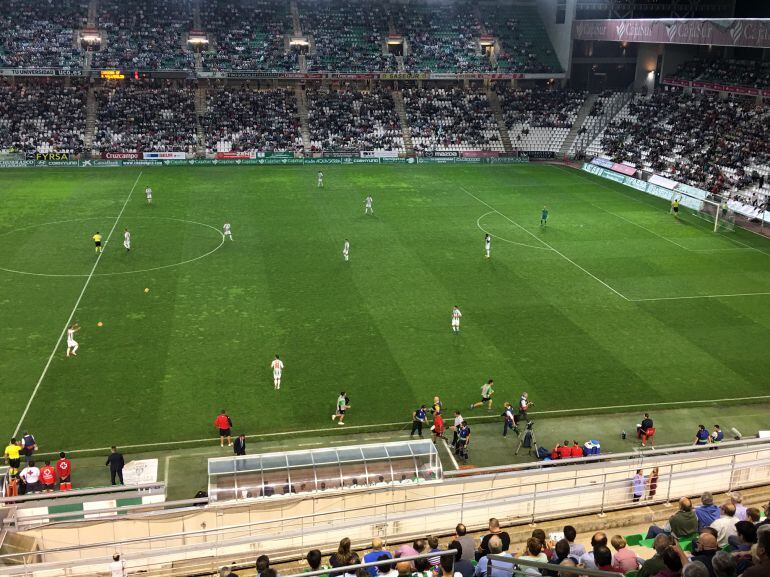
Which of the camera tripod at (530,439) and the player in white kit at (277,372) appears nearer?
the camera tripod at (530,439)

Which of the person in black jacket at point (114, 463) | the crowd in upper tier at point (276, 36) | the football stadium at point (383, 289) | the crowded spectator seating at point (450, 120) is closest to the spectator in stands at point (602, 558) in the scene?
the football stadium at point (383, 289)

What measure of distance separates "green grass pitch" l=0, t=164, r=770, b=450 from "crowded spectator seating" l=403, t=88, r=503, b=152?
2099 centimetres

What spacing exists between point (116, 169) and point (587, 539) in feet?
186

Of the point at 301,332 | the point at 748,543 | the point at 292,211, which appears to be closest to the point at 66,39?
the point at 292,211

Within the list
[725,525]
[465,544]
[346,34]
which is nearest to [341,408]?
[465,544]

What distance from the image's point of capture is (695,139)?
60.8 metres

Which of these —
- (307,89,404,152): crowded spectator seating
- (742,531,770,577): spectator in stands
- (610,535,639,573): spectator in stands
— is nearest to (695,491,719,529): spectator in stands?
(610,535,639,573): spectator in stands

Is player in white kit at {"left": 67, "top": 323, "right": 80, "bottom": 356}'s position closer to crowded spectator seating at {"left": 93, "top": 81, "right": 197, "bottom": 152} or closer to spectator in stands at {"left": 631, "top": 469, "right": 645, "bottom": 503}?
spectator in stands at {"left": 631, "top": 469, "right": 645, "bottom": 503}

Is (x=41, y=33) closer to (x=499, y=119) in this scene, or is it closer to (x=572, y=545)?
Answer: (x=499, y=119)

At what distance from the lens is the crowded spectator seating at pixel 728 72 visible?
60969 millimetres

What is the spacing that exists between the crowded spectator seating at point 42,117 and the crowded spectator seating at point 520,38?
1660 inches

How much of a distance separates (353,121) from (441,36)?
1841 cm

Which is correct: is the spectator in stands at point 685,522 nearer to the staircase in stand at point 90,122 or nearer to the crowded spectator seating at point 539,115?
the staircase in stand at point 90,122

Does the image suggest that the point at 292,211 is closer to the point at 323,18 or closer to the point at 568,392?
the point at 568,392
